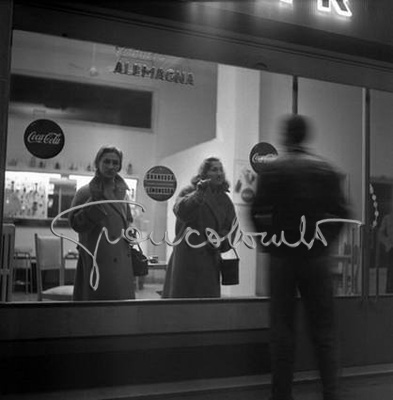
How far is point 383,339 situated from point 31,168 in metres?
3.30

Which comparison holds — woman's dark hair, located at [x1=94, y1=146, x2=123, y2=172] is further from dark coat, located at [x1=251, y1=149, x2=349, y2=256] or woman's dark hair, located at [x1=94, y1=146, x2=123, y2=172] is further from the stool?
dark coat, located at [x1=251, y1=149, x2=349, y2=256]

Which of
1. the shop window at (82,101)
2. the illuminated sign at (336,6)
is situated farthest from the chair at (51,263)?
the illuminated sign at (336,6)

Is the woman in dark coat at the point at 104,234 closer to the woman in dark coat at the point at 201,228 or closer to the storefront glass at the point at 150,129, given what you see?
the storefront glass at the point at 150,129

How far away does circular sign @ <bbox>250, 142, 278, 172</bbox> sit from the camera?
4715 mm

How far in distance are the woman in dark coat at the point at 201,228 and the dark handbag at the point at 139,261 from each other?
0.62 ft

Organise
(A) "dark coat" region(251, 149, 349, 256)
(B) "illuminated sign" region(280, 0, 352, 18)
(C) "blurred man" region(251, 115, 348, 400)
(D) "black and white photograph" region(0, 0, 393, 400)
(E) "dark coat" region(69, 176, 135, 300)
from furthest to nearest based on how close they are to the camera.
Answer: (B) "illuminated sign" region(280, 0, 352, 18) → (E) "dark coat" region(69, 176, 135, 300) → (D) "black and white photograph" region(0, 0, 393, 400) → (A) "dark coat" region(251, 149, 349, 256) → (C) "blurred man" region(251, 115, 348, 400)

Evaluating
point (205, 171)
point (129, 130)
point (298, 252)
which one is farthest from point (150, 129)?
point (298, 252)

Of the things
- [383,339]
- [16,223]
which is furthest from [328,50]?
[16,223]

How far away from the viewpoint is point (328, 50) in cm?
494

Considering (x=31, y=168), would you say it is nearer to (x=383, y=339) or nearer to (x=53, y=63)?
(x=53, y=63)

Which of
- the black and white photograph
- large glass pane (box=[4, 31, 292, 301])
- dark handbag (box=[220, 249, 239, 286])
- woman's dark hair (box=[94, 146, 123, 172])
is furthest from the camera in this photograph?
dark handbag (box=[220, 249, 239, 286])

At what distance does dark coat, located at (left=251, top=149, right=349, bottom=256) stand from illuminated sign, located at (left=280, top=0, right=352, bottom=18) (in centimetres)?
151
